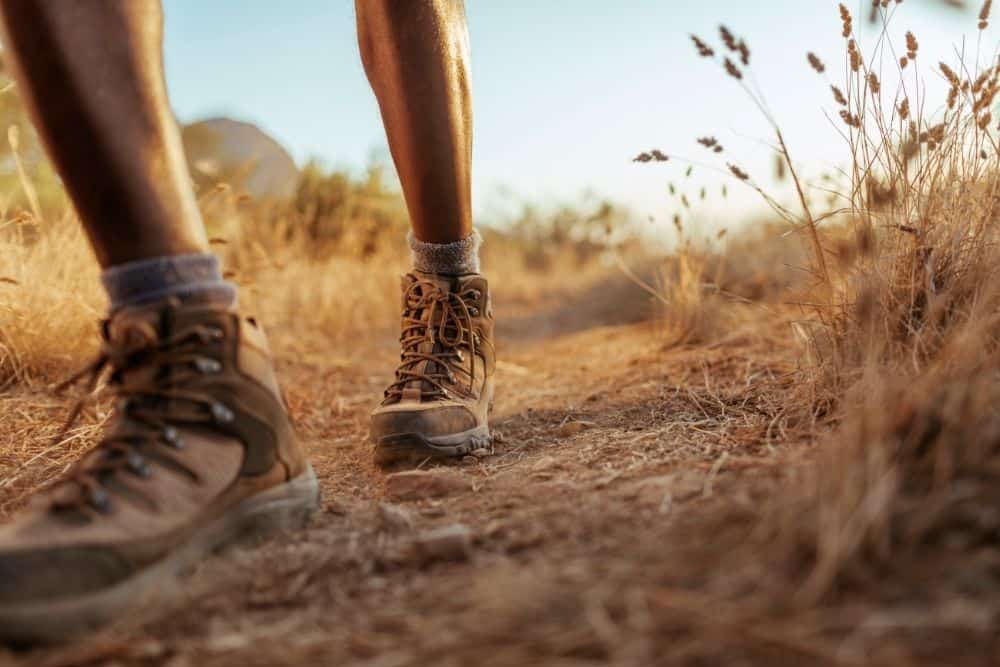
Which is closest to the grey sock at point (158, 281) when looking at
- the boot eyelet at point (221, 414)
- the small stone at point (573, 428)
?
the boot eyelet at point (221, 414)

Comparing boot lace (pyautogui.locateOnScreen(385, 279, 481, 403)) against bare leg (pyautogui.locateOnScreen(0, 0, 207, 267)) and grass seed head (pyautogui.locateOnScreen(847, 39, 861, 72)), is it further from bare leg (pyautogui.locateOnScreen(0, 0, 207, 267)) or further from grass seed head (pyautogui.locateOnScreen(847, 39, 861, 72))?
grass seed head (pyautogui.locateOnScreen(847, 39, 861, 72))

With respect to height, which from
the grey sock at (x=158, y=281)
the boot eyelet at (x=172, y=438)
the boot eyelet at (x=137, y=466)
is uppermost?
the grey sock at (x=158, y=281)

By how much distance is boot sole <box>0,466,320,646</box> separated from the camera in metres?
0.80

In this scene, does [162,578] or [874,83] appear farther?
[874,83]

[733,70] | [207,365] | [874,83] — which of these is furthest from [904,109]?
[207,365]

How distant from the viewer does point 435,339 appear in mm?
1617

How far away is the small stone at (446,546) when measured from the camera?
934 mm

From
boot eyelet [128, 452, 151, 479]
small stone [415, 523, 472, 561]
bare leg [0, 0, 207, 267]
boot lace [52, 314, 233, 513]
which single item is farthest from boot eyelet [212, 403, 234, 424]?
small stone [415, 523, 472, 561]

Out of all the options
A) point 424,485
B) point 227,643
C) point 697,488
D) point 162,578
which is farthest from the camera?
point 424,485

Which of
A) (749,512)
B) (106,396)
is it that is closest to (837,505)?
(749,512)

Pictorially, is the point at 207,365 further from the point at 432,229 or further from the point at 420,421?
the point at 432,229

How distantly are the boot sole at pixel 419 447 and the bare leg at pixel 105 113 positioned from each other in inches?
23.7

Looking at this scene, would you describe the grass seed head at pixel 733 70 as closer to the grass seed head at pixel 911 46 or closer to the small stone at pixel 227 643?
the grass seed head at pixel 911 46

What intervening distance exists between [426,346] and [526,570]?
2.72ft
